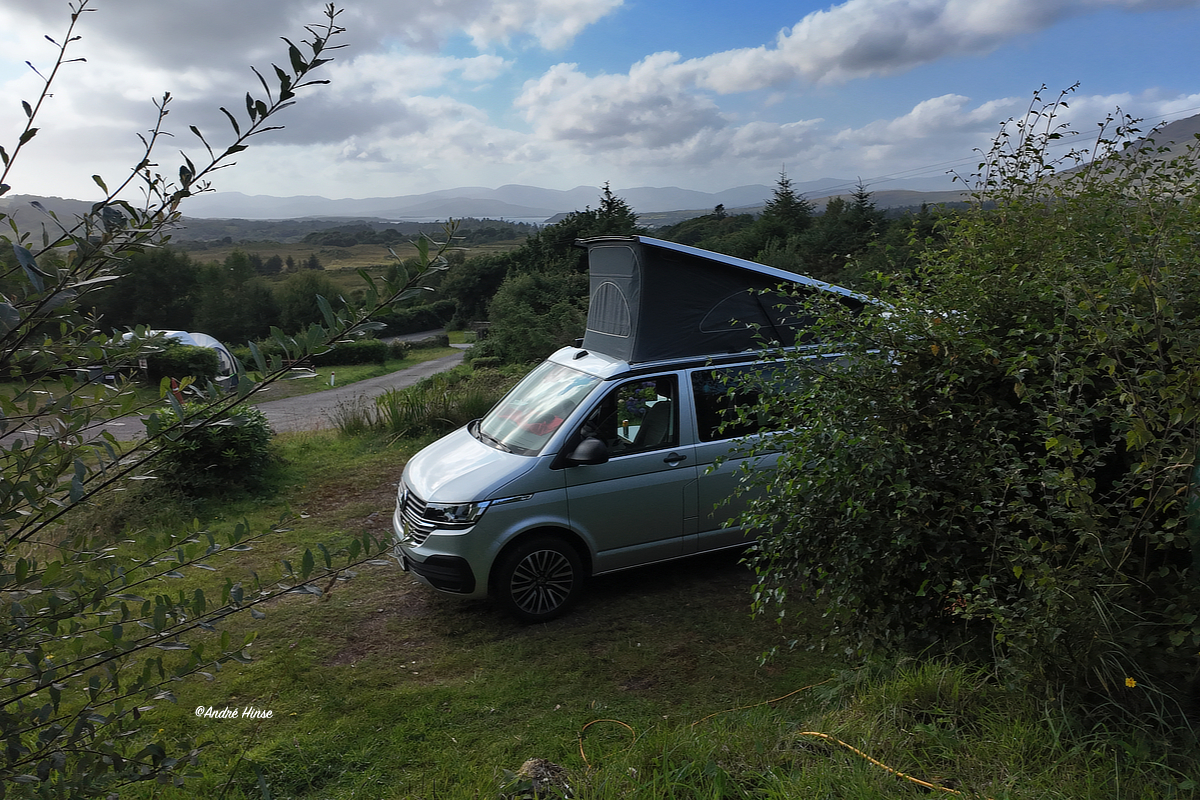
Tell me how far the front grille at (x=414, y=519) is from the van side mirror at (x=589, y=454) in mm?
1140

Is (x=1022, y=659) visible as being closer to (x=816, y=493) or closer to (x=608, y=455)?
(x=816, y=493)

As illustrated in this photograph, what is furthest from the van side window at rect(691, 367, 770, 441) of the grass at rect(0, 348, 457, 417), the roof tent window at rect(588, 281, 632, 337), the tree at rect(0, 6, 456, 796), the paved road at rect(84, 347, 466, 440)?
the paved road at rect(84, 347, 466, 440)

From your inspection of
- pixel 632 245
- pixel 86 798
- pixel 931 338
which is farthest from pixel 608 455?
pixel 86 798

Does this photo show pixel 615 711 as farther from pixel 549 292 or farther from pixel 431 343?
pixel 431 343

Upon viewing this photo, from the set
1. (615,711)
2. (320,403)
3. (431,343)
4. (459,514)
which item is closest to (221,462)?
(459,514)

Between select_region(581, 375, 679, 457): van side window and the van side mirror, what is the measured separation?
0.27 m

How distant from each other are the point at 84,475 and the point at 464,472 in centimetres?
394

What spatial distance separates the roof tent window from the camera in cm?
611

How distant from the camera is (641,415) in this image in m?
5.79

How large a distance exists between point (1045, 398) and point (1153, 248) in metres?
0.79

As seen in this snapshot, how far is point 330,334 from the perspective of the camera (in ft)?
6.38

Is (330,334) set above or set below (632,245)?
below

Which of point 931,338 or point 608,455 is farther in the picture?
point 608,455

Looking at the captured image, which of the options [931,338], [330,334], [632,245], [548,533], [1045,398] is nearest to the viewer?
[330,334]
